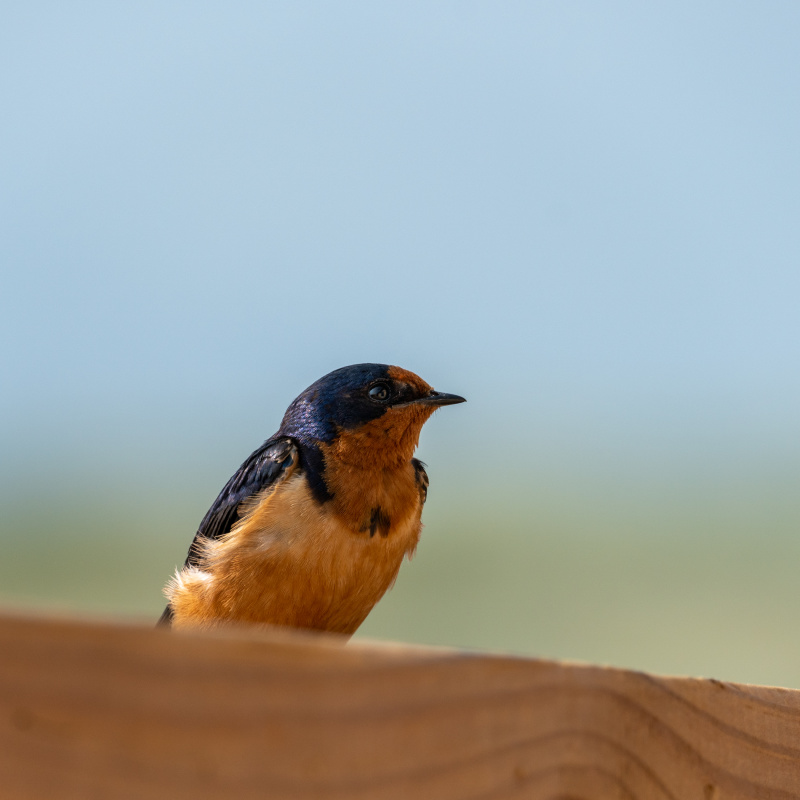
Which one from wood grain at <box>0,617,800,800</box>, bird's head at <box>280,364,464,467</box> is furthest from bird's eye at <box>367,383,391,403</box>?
wood grain at <box>0,617,800,800</box>

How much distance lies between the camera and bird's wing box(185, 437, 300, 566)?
2.18 meters

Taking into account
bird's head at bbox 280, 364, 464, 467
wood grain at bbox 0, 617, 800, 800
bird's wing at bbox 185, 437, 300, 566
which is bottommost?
wood grain at bbox 0, 617, 800, 800

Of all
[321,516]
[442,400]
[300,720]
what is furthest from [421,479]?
[300,720]

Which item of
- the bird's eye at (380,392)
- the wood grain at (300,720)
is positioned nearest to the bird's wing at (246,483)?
the bird's eye at (380,392)

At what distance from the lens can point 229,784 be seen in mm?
705

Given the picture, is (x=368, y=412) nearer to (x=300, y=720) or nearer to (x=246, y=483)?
(x=246, y=483)

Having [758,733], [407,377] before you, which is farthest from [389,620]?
[758,733]

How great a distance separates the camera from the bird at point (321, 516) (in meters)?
2.03

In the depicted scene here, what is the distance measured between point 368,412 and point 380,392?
68 mm

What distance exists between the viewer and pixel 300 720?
73 cm

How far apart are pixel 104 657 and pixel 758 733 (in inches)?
36.4

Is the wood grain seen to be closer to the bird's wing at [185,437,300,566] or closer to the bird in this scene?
the bird

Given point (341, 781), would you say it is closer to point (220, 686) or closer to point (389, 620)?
point (220, 686)

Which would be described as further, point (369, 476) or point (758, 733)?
point (369, 476)
